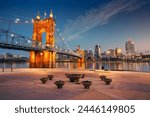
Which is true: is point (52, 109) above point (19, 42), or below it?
below

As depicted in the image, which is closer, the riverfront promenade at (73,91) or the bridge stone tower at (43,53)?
the riverfront promenade at (73,91)

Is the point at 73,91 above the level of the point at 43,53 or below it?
below

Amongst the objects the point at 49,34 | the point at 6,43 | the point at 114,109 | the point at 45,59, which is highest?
the point at 49,34

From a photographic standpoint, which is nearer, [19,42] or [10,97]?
[10,97]

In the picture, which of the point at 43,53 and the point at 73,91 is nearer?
the point at 73,91

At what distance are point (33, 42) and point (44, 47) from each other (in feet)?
15.3

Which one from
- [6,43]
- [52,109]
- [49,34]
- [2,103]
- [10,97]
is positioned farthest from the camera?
[49,34]

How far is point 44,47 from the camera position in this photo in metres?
51.0

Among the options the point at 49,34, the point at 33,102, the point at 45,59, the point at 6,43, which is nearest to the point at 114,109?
the point at 33,102

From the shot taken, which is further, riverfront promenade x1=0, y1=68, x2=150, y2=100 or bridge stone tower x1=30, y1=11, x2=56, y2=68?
bridge stone tower x1=30, y1=11, x2=56, y2=68

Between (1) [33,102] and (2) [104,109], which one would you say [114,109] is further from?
(1) [33,102]

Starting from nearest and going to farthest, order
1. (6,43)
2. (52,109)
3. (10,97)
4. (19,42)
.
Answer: (52,109)
(10,97)
(6,43)
(19,42)

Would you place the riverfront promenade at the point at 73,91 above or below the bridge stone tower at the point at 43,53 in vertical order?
below

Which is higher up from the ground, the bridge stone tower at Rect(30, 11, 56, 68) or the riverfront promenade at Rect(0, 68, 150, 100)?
the bridge stone tower at Rect(30, 11, 56, 68)
